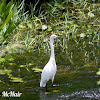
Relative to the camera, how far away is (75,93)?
4.99 metres

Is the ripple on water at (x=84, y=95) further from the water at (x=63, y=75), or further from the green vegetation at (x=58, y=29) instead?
the green vegetation at (x=58, y=29)

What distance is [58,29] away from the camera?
8.98 m

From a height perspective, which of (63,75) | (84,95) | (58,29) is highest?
(58,29)

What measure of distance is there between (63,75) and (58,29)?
3.23 metres

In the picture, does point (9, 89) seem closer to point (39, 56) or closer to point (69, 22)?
point (39, 56)

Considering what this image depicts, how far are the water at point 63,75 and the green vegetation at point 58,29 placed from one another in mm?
30

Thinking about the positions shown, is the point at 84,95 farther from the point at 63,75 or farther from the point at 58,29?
the point at 58,29

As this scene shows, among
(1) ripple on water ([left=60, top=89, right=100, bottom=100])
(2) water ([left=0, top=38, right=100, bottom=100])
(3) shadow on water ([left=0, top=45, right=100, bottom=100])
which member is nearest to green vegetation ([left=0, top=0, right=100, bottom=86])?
(2) water ([left=0, top=38, right=100, bottom=100])

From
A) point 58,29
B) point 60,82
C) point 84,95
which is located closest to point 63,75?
point 60,82

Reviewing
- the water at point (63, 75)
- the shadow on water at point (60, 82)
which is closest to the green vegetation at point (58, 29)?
the water at point (63, 75)

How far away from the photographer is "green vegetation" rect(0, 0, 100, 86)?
733cm

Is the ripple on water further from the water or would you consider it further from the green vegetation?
the green vegetation

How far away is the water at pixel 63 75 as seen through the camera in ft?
16.5

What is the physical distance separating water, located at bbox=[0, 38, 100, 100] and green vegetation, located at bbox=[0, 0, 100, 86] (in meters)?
0.03
